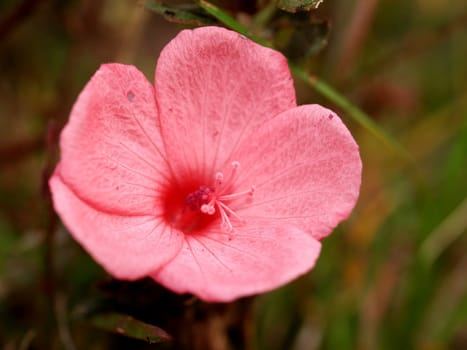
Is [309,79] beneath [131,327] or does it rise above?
above

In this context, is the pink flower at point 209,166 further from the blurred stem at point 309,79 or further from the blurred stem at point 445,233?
the blurred stem at point 445,233

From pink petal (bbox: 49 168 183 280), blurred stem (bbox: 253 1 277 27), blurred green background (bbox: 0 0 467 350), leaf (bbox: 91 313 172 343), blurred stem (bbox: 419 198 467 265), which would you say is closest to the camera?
pink petal (bbox: 49 168 183 280)

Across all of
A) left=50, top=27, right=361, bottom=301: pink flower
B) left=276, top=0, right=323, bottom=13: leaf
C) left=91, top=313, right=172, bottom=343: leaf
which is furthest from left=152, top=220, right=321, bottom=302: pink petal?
left=276, top=0, right=323, bottom=13: leaf

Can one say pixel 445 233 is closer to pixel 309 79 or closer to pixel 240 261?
pixel 309 79

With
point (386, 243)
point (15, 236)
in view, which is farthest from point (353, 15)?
point (15, 236)

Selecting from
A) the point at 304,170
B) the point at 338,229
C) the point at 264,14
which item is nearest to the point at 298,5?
the point at 264,14

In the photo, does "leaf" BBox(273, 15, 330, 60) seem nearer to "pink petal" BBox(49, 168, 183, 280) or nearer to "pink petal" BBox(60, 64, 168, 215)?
"pink petal" BBox(60, 64, 168, 215)
